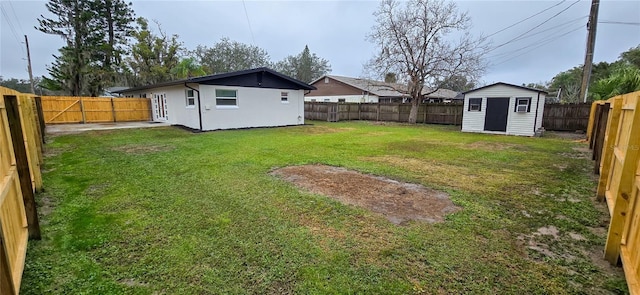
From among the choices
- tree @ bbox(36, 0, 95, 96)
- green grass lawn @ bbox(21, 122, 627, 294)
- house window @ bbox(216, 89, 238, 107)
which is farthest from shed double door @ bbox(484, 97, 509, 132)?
tree @ bbox(36, 0, 95, 96)

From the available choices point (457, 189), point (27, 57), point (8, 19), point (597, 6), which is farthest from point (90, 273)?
point (27, 57)

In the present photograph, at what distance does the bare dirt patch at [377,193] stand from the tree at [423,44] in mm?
14769

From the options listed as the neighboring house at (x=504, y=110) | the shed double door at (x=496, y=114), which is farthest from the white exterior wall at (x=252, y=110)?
the shed double door at (x=496, y=114)

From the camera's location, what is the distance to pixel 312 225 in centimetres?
331

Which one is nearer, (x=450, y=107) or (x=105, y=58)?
(x=450, y=107)

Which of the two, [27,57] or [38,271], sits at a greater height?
[27,57]

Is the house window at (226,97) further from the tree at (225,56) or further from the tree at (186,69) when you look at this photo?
the tree at (225,56)

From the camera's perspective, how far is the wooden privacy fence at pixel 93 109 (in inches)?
658

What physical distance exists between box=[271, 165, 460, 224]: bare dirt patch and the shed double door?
37.8ft

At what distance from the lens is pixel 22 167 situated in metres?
3.10

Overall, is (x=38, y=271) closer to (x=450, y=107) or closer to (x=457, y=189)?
(x=457, y=189)

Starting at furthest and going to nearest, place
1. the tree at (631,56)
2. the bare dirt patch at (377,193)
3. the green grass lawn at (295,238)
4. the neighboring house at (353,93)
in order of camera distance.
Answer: the neighboring house at (353,93), the tree at (631,56), the bare dirt patch at (377,193), the green grass lawn at (295,238)

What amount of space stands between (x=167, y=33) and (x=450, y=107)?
→ 1006 inches

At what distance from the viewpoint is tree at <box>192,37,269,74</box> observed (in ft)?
126
